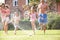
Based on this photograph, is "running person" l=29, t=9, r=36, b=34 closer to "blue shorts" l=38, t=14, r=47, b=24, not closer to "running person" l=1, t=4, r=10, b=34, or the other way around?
"blue shorts" l=38, t=14, r=47, b=24

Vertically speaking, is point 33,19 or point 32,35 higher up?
point 33,19

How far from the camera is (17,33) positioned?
1.02m

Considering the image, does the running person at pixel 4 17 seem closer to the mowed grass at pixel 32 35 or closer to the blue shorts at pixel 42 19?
the mowed grass at pixel 32 35

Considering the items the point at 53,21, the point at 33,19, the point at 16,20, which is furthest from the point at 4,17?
the point at 53,21

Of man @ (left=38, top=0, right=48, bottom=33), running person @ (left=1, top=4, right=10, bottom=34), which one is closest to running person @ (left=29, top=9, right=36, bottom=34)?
man @ (left=38, top=0, right=48, bottom=33)

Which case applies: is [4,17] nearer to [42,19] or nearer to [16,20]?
[16,20]

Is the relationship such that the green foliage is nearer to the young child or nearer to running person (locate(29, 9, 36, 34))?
running person (locate(29, 9, 36, 34))

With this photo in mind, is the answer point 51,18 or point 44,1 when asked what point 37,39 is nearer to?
point 51,18

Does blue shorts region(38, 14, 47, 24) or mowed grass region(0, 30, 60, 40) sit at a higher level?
blue shorts region(38, 14, 47, 24)

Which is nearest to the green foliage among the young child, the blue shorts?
the blue shorts

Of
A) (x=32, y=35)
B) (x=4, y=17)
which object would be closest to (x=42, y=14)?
(x=32, y=35)

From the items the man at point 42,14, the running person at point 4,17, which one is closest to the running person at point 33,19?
the man at point 42,14

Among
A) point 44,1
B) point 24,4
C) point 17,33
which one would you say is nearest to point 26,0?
point 24,4

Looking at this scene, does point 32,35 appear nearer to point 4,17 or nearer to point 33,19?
point 33,19
